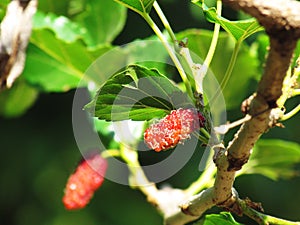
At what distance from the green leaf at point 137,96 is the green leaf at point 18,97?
602 millimetres

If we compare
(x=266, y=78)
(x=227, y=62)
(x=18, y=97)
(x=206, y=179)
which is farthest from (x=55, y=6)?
(x=266, y=78)

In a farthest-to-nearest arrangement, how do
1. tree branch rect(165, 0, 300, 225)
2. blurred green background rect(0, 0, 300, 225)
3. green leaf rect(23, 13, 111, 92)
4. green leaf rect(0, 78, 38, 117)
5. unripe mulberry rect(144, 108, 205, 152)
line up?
1. blurred green background rect(0, 0, 300, 225)
2. green leaf rect(0, 78, 38, 117)
3. green leaf rect(23, 13, 111, 92)
4. unripe mulberry rect(144, 108, 205, 152)
5. tree branch rect(165, 0, 300, 225)

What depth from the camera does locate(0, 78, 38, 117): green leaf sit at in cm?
123

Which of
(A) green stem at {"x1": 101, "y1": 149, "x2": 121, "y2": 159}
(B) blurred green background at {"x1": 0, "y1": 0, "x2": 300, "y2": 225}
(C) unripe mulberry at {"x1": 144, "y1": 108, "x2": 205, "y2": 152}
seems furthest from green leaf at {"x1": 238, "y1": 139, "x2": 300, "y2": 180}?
(C) unripe mulberry at {"x1": 144, "y1": 108, "x2": 205, "y2": 152}

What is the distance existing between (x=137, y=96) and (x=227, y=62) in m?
0.40

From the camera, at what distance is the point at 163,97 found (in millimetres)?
636

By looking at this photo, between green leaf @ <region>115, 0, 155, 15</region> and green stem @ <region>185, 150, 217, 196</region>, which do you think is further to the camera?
green stem @ <region>185, 150, 217, 196</region>

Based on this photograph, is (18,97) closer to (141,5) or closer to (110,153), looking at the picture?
(110,153)

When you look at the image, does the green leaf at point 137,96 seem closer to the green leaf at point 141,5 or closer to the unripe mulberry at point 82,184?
the green leaf at point 141,5

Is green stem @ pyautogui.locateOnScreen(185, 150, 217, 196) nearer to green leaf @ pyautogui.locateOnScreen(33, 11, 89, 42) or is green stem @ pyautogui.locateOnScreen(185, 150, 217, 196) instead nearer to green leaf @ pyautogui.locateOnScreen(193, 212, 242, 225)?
green leaf @ pyautogui.locateOnScreen(193, 212, 242, 225)

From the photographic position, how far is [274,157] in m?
1.08

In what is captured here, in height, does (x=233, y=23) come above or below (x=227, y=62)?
above

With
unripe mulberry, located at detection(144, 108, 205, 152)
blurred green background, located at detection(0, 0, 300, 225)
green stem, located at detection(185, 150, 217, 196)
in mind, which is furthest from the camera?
blurred green background, located at detection(0, 0, 300, 225)

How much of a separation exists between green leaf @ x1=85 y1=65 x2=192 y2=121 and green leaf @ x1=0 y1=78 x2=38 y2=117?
0.60 meters
